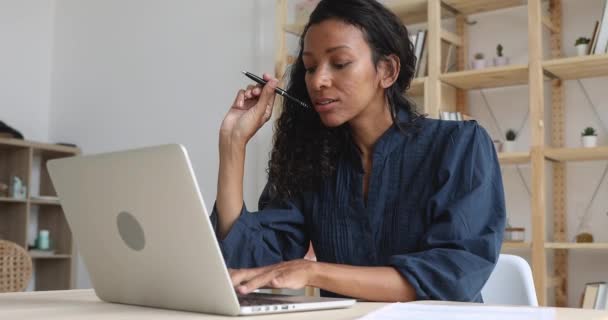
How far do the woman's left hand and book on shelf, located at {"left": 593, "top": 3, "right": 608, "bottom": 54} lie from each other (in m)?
2.11

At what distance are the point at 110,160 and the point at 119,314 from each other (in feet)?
0.65

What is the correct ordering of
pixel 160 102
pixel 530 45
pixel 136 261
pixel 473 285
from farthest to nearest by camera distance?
pixel 160 102
pixel 530 45
pixel 473 285
pixel 136 261

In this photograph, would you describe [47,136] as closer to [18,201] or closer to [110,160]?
[18,201]

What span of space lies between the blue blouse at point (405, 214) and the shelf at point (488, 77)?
1.57 m

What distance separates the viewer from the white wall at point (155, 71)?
13.3ft

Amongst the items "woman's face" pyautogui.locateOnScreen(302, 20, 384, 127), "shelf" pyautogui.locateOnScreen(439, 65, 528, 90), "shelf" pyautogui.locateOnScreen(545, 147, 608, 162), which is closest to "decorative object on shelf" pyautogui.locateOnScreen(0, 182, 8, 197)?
"shelf" pyautogui.locateOnScreen(439, 65, 528, 90)

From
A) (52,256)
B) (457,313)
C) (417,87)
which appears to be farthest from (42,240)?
(457,313)

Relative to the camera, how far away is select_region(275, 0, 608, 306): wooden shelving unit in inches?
112

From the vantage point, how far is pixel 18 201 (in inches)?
176

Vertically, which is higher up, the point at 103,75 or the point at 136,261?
the point at 103,75

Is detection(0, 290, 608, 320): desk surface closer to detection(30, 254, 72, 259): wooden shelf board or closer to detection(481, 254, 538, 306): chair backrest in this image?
detection(481, 254, 538, 306): chair backrest

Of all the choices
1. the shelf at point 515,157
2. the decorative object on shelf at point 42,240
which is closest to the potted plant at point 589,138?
the shelf at point 515,157

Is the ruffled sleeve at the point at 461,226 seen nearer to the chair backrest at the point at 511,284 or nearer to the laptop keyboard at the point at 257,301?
the chair backrest at the point at 511,284

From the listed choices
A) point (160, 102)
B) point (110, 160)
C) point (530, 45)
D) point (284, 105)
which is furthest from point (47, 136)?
point (110, 160)
